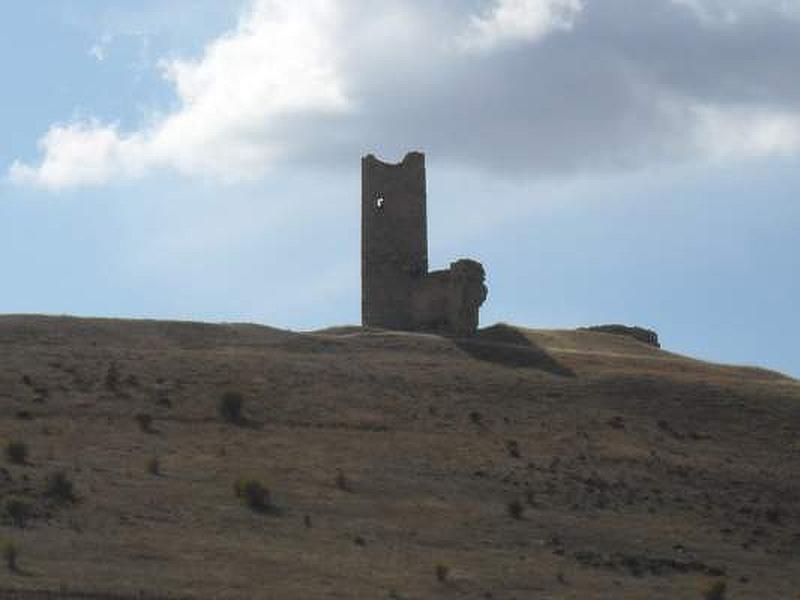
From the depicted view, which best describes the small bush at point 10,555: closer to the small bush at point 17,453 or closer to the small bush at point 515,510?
the small bush at point 17,453

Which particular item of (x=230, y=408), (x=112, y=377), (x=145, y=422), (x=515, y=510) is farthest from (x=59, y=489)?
(x=112, y=377)

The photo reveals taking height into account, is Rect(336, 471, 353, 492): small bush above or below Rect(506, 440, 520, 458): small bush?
below

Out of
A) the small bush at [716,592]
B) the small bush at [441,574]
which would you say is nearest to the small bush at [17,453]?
the small bush at [441,574]

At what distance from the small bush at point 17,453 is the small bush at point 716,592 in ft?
48.9

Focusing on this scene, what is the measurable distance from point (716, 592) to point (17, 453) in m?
15.4

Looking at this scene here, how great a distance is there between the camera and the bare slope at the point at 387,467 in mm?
36812

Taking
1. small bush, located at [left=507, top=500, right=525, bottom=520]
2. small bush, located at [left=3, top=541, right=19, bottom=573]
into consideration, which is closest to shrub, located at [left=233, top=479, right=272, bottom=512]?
small bush, located at [left=507, top=500, right=525, bottom=520]

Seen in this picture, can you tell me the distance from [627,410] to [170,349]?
13214 millimetres

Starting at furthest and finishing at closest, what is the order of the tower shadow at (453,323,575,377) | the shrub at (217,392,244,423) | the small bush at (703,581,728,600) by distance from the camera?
1. the tower shadow at (453,323,575,377)
2. the shrub at (217,392,244,423)
3. the small bush at (703,581,728,600)

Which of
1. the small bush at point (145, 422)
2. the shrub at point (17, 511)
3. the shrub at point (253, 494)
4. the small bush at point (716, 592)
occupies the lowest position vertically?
the small bush at point (716, 592)

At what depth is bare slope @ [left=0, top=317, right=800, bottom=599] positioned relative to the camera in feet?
121

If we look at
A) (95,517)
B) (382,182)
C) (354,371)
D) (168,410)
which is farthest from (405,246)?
(95,517)

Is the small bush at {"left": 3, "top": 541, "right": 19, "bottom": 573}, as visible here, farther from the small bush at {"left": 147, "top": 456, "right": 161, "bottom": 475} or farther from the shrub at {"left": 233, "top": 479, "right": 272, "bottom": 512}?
the small bush at {"left": 147, "top": 456, "right": 161, "bottom": 475}

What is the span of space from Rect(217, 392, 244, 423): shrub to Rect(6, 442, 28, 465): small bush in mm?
6628
